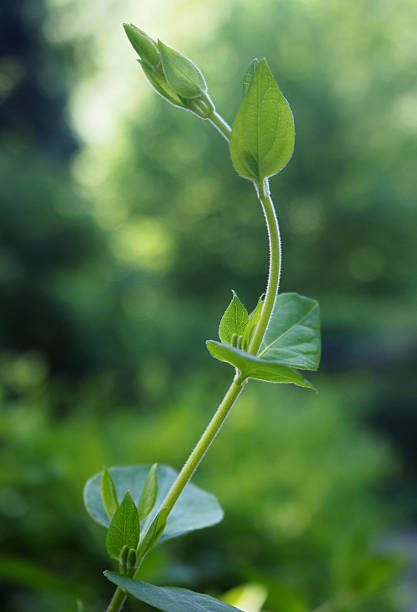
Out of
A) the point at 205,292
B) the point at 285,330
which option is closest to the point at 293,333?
the point at 285,330

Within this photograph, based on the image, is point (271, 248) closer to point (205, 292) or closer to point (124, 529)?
point (124, 529)

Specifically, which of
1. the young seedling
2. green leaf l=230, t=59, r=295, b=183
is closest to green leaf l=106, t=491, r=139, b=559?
the young seedling

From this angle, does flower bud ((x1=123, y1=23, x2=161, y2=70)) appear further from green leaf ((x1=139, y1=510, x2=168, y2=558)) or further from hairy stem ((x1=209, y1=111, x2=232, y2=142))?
green leaf ((x1=139, y1=510, x2=168, y2=558))

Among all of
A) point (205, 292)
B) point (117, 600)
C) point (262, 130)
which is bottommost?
point (117, 600)

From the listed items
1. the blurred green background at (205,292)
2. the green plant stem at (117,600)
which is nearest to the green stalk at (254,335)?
the green plant stem at (117,600)

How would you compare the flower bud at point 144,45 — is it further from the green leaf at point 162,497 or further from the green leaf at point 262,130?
the green leaf at point 162,497

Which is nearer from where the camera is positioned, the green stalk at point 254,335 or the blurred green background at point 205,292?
the green stalk at point 254,335

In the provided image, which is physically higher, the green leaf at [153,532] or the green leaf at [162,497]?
the green leaf at [162,497]
